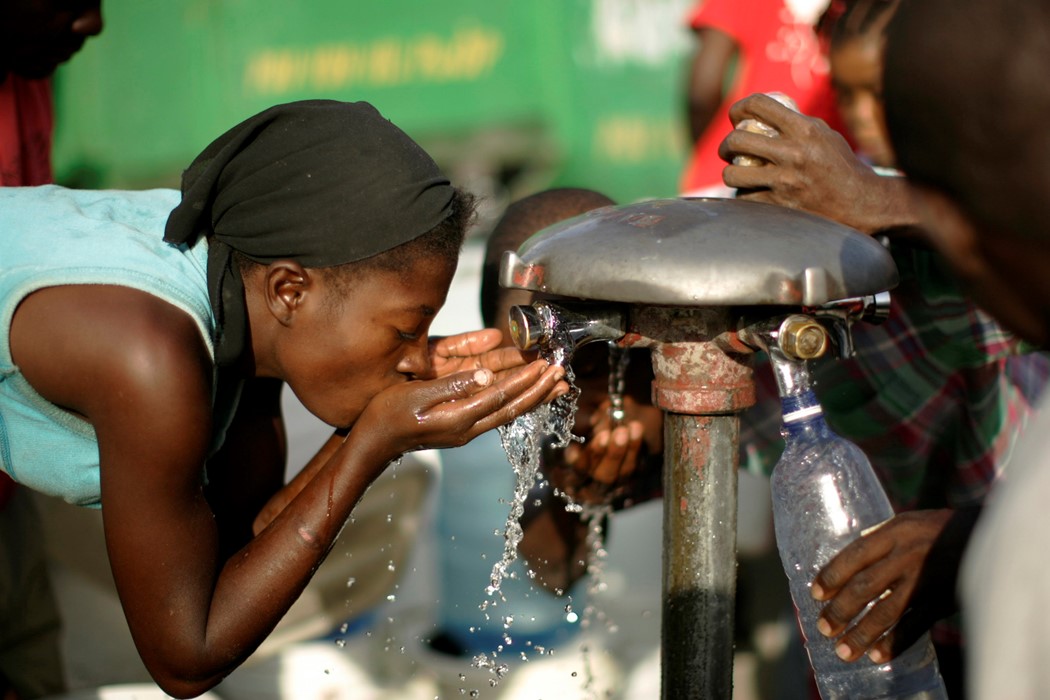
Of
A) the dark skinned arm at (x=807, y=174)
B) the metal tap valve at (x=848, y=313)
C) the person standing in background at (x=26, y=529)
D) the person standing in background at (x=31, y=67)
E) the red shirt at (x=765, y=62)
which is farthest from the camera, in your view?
the red shirt at (x=765, y=62)

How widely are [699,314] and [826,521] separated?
0.36 m

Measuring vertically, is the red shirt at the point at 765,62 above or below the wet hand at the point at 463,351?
above

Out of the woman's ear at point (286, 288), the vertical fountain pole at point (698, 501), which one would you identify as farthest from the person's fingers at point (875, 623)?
the woman's ear at point (286, 288)

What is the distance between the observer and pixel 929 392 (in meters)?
2.20

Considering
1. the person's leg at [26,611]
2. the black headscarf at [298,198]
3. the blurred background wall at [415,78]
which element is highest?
the black headscarf at [298,198]

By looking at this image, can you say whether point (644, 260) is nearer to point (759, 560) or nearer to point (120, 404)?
point (120, 404)

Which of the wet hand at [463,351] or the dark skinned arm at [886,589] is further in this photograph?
the wet hand at [463,351]

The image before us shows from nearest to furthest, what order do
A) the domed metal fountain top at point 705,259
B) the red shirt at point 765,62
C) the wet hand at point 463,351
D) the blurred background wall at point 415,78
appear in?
the domed metal fountain top at point 705,259 → the wet hand at point 463,351 → the red shirt at point 765,62 → the blurred background wall at point 415,78

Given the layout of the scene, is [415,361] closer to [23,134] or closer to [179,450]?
[179,450]

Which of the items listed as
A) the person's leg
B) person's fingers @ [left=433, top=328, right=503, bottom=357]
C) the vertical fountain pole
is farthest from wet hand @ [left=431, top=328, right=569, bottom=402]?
the person's leg

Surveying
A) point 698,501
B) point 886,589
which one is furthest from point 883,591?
point 698,501

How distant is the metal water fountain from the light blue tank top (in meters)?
0.62

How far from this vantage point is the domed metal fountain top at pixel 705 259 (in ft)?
4.23

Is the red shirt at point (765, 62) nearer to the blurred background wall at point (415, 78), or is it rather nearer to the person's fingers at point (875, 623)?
the person's fingers at point (875, 623)
